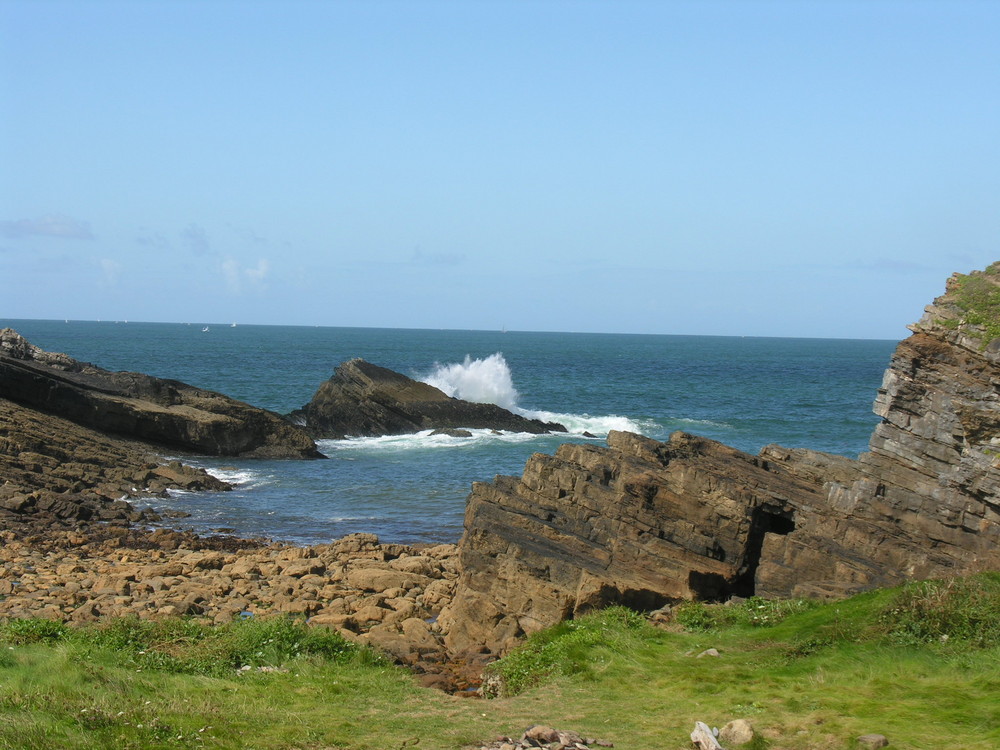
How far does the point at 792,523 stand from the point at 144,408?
2662cm

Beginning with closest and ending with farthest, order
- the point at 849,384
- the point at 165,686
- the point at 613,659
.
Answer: the point at 165,686
the point at 613,659
the point at 849,384

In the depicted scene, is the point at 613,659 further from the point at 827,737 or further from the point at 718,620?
the point at 827,737

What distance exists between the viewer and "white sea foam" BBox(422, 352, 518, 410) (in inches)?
2598

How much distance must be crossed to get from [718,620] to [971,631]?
377 centimetres

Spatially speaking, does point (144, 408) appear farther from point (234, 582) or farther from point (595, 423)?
point (595, 423)

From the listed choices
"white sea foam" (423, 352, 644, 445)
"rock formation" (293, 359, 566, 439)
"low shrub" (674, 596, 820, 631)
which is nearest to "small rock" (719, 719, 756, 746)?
"low shrub" (674, 596, 820, 631)

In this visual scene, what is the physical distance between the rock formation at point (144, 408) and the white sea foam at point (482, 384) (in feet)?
85.5

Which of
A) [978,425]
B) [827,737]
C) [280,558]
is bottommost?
[280,558]

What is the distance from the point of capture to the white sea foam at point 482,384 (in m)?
66.0

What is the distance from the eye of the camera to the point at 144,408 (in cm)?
3691

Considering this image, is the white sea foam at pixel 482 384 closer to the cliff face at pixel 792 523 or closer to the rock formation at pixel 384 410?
the rock formation at pixel 384 410

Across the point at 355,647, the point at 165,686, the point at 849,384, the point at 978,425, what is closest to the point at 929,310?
the point at 978,425

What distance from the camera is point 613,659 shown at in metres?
12.1

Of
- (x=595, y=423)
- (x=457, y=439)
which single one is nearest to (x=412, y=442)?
(x=457, y=439)
